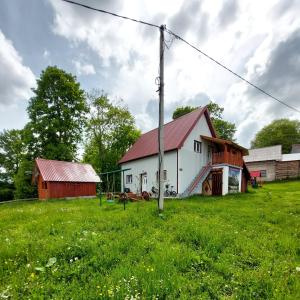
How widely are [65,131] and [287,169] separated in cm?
3403

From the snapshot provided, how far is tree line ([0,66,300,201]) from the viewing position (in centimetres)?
2914

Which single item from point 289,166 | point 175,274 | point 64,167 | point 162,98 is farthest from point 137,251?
point 289,166

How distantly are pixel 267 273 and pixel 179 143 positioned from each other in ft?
47.3

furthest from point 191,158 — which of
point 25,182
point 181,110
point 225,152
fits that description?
point 181,110

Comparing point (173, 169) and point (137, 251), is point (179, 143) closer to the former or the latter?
point (173, 169)

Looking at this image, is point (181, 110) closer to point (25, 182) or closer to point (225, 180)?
point (225, 180)

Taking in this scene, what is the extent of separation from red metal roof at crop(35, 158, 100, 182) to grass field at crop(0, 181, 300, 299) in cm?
1629

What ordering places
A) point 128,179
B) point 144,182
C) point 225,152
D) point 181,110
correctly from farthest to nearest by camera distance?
point 181,110 < point 128,179 < point 144,182 < point 225,152

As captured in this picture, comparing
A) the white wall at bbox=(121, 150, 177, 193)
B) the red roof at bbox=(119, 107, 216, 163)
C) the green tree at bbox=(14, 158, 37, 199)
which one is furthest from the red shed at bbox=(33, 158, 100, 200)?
the red roof at bbox=(119, 107, 216, 163)

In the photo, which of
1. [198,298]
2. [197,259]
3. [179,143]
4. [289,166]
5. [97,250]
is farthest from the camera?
[289,166]

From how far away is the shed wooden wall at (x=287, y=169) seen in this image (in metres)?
34.8

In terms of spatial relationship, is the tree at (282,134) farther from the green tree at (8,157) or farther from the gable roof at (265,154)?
the green tree at (8,157)

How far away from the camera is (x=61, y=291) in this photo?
3562 mm

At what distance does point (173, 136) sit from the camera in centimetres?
2036
